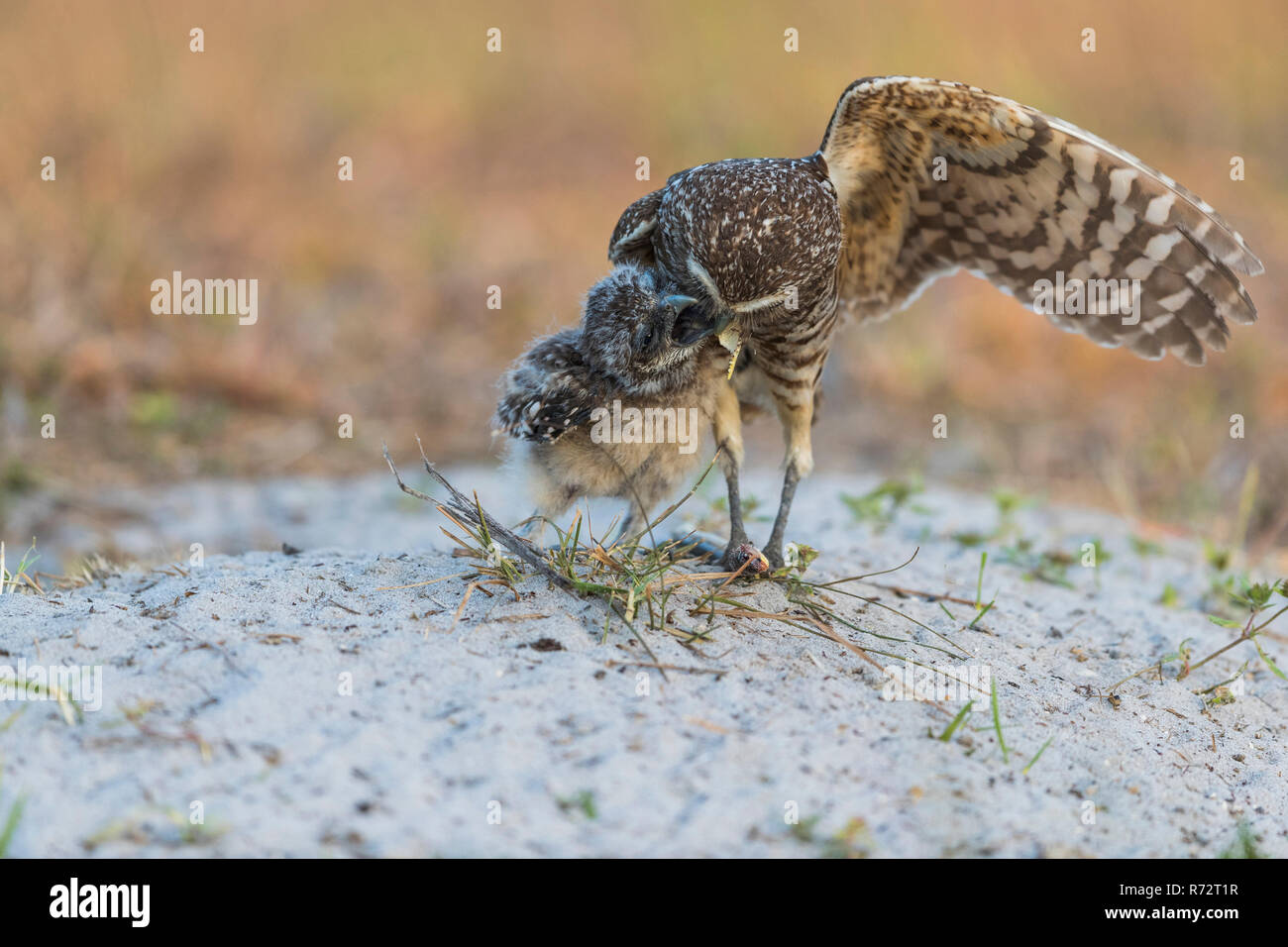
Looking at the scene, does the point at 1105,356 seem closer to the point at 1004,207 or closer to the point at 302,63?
the point at 1004,207

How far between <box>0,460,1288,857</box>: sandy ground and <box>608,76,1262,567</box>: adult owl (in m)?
0.99

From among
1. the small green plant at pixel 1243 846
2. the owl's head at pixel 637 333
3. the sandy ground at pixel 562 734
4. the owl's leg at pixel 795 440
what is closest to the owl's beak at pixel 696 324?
the owl's head at pixel 637 333

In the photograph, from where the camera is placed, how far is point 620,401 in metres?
3.91

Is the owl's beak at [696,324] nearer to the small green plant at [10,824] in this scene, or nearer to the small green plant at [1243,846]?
the small green plant at [1243,846]

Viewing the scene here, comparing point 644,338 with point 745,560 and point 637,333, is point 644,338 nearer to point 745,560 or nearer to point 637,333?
point 637,333

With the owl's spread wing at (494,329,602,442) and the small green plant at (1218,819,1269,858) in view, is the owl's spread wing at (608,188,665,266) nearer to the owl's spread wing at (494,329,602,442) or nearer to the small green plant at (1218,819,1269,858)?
the owl's spread wing at (494,329,602,442)

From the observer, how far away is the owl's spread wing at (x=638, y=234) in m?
4.10

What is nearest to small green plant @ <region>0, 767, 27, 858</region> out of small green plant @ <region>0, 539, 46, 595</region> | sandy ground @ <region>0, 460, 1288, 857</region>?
sandy ground @ <region>0, 460, 1288, 857</region>

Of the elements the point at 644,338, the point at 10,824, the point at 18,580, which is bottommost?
the point at 10,824

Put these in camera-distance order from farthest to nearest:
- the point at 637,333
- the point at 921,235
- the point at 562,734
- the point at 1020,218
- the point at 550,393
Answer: the point at 921,235
the point at 1020,218
the point at 550,393
the point at 637,333
the point at 562,734

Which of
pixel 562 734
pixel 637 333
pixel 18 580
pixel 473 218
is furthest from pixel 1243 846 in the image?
pixel 473 218

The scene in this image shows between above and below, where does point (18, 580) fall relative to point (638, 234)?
below

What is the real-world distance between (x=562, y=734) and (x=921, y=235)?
2979 mm
